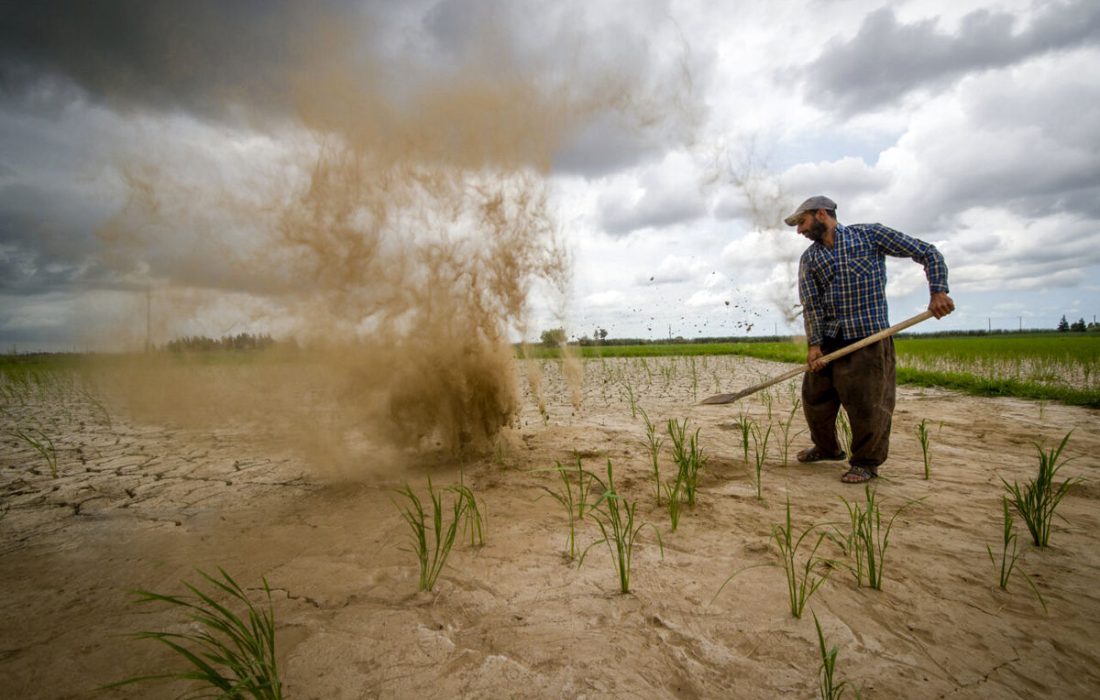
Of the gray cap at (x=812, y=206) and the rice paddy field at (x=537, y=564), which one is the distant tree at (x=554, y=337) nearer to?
the rice paddy field at (x=537, y=564)

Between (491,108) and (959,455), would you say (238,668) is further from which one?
(959,455)

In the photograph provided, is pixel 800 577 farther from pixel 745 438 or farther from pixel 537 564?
pixel 745 438

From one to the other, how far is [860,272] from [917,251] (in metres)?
0.39

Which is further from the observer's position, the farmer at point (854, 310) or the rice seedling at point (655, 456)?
the farmer at point (854, 310)

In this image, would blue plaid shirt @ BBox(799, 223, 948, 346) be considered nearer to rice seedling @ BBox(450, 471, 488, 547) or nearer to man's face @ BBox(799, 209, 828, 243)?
man's face @ BBox(799, 209, 828, 243)

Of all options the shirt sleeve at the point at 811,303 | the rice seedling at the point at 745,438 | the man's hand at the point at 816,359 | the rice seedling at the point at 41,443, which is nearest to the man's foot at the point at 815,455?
the rice seedling at the point at 745,438

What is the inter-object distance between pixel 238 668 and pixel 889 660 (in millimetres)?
1948

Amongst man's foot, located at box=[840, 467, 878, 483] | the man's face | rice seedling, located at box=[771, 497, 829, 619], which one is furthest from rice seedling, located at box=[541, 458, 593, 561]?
the man's face

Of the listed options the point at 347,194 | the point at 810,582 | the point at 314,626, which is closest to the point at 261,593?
the point at 314,626

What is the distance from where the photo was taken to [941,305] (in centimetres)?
328

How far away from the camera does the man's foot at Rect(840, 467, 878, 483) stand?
3336 millimetres

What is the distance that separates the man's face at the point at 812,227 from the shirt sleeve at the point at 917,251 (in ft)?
1.07

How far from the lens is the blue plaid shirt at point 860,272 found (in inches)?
136

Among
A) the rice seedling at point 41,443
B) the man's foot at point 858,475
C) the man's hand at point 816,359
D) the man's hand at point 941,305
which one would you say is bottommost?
the man's foot at point 858,475
